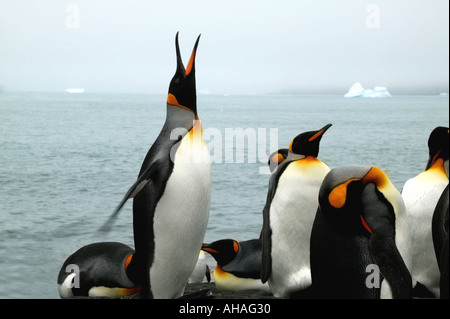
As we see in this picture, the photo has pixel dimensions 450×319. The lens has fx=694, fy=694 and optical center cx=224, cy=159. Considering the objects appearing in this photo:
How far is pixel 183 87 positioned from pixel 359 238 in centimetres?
112

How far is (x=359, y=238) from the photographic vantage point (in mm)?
2617

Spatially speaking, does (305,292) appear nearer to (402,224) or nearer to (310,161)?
(310,161)

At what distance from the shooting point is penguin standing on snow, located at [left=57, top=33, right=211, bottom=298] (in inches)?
124

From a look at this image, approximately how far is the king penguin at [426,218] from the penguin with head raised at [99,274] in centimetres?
149

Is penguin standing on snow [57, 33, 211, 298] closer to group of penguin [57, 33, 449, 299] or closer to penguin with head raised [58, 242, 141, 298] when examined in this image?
group of penguin [57, 33, 449, 299]

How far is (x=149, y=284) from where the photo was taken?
3203 millimetres

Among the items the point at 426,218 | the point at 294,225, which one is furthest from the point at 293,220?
the point at 426,218

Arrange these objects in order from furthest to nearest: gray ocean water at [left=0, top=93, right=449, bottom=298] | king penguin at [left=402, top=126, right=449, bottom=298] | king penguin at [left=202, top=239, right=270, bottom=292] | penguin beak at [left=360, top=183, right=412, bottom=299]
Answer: gray ocean water at [left=0, top=93, right=449, bottom=298], king penguin at [left=202, top=239, right=270, bottom=292], king penguin at [left=402, top=126, right=449, bottom=298], penguin beak at [left=360, top=183, right=412, bottom=299]

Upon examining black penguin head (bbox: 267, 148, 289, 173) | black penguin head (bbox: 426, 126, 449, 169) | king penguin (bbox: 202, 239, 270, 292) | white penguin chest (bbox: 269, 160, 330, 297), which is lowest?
king penguin (bbox: 202, 239, 270, 292)

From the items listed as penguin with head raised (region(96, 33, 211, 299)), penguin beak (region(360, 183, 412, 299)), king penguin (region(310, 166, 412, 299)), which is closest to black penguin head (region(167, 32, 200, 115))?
penguin with head raised (region(96, 33, 211, 299))

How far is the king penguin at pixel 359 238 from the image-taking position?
2.55 metres

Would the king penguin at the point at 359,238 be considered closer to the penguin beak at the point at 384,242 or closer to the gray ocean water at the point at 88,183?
the penguin beak at the point at 384,242

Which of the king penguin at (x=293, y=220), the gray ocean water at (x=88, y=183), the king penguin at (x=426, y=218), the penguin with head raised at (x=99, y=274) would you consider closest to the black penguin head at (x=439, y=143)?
the king penguin at (x=426, y=218)
